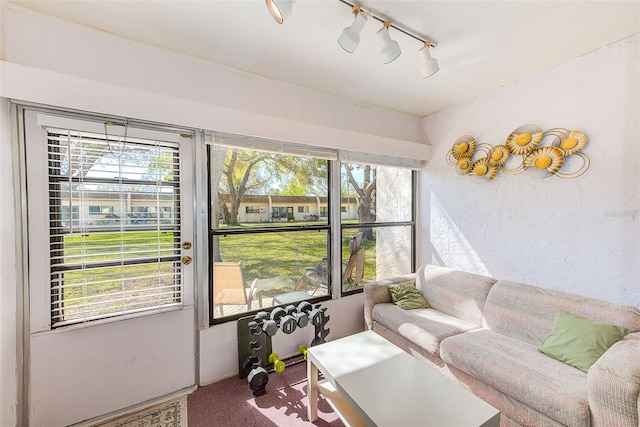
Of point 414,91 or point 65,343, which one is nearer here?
point 65,343

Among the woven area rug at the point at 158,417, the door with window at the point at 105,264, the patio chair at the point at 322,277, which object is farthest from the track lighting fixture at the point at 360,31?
the woven area rug at the point at 158,417

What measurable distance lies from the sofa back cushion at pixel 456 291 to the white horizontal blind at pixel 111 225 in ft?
7.35

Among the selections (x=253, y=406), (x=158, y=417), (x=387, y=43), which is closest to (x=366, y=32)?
(x=387, y=43)

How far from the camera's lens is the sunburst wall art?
6.50 feet

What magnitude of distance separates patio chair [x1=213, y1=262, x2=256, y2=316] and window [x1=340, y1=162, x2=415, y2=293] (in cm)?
104

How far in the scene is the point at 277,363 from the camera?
2.10 meters

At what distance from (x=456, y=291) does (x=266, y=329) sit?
5.59ft

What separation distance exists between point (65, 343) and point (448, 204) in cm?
341

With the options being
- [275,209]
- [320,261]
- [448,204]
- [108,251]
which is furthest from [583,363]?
[108,251]

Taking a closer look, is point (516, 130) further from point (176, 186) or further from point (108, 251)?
point (108, 251)

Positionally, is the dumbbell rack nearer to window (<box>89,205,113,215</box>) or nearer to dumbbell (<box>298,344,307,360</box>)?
dumbbell (<box>298,344,307,360</box>)

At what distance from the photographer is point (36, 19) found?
153 centimetres

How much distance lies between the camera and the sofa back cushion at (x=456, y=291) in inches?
87.1

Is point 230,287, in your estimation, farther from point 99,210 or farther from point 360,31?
point 360,31
